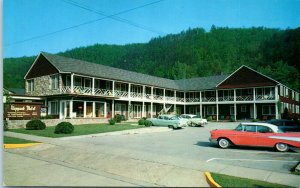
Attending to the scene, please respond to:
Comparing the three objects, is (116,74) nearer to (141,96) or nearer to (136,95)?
(136,95)

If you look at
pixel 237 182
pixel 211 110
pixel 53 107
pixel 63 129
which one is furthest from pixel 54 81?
pixel 237 182

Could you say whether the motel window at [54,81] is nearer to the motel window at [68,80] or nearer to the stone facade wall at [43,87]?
the stone facade wall at [43,87]

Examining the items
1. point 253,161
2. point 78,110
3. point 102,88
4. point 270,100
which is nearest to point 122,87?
point 102,88

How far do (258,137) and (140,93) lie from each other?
1147 inches

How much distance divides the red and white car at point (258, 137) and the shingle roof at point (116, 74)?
2113cm

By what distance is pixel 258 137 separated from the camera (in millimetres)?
14273

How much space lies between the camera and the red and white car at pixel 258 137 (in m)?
13.8

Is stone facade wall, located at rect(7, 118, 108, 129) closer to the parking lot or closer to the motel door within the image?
the parking lot

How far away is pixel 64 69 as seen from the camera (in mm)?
31953

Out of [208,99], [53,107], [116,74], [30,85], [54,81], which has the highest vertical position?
[116,74]

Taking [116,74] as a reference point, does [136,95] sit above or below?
below

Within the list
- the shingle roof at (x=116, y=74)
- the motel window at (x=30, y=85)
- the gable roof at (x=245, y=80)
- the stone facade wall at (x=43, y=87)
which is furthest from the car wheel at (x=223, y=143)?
the motel window at (x=30, y=85)

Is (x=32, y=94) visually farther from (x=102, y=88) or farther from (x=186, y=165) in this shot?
(x=186, y=165)

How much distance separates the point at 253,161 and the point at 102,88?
1111 inches
